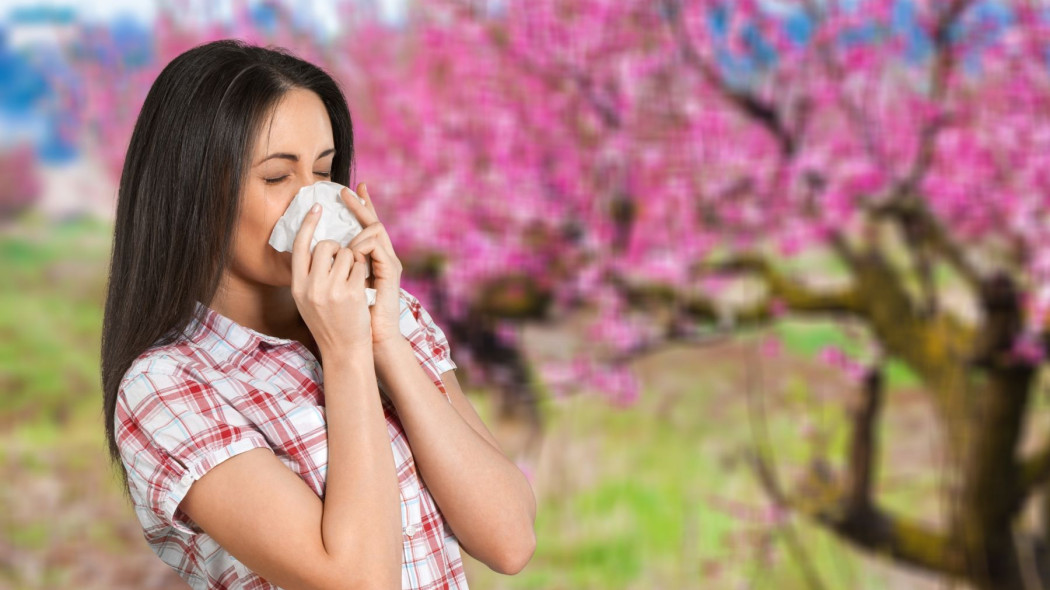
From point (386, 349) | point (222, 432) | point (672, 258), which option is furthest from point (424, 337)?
point (672, 258)

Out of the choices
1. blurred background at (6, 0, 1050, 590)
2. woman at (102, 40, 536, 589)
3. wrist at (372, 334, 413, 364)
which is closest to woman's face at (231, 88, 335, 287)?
woman at (102, 40, 536, 589)

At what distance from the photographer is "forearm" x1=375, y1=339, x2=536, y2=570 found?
0.85 metres

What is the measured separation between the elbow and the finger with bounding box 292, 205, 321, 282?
0.31 metres

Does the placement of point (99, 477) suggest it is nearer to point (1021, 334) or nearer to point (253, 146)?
point (253, 146)

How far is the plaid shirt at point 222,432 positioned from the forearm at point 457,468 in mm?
33

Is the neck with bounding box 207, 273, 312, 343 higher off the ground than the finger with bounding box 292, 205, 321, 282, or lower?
lower

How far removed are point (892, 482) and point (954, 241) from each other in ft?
2.01

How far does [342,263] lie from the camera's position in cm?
80

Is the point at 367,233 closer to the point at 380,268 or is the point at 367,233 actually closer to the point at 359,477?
the point at 380,268

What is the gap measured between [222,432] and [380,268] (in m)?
0.19

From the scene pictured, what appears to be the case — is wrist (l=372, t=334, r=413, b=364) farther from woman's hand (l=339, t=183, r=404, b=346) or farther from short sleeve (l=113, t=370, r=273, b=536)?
short sleeve (l=113, t=370, r=273, b=536)

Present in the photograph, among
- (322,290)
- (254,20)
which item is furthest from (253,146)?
(254,20)

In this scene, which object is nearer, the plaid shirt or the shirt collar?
the plaid shirt

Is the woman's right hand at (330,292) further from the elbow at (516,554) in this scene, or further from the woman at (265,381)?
the elbow at (516,554)
